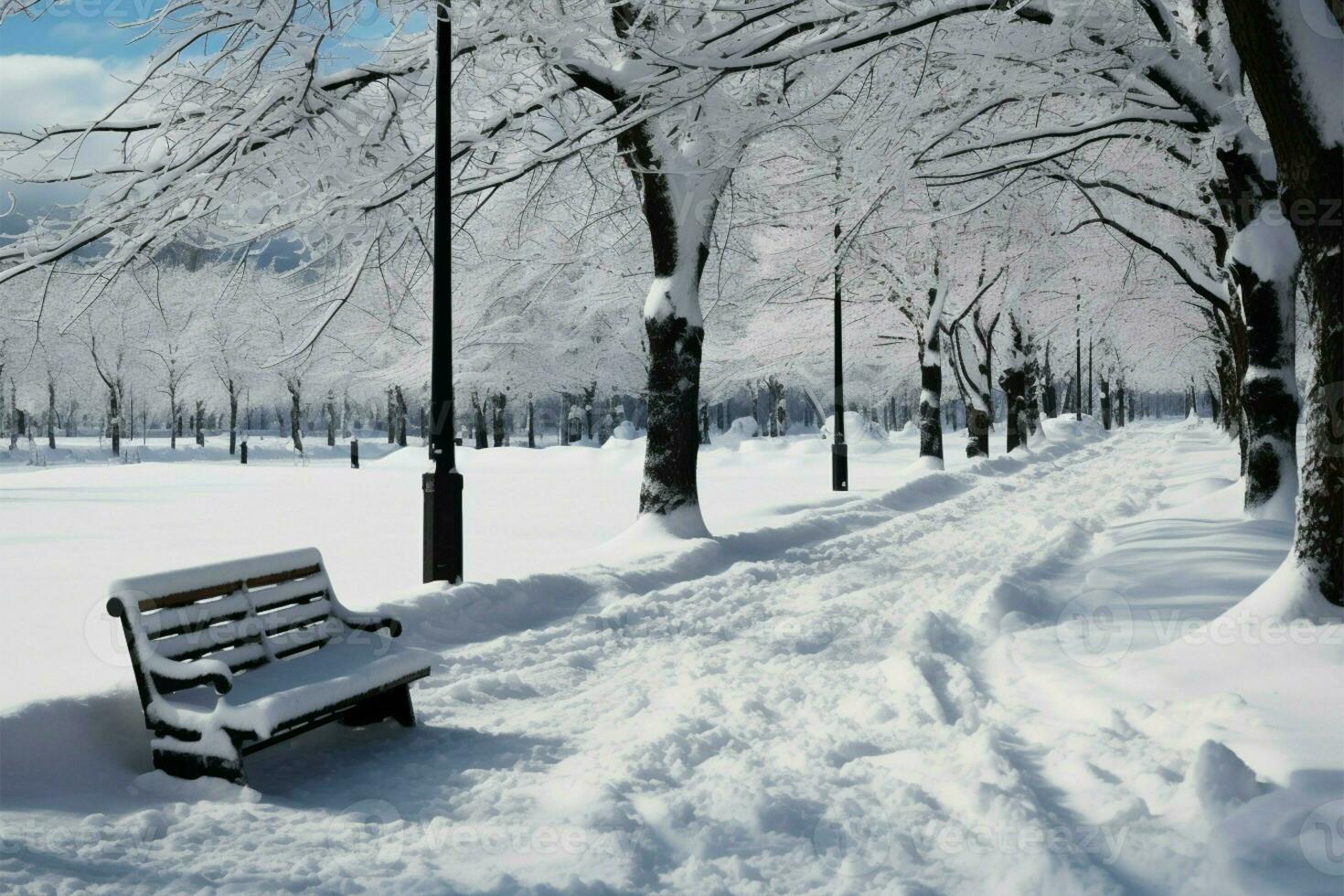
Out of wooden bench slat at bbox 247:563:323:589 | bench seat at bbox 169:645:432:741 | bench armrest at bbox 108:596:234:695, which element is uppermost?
wooden bench slat at bbox 247:563:323:589

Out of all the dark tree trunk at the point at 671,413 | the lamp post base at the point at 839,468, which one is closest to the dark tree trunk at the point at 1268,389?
the dark tree trunk at the point at 671,413

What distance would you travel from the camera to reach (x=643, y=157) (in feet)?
39.5

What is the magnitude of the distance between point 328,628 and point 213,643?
36.0 inches

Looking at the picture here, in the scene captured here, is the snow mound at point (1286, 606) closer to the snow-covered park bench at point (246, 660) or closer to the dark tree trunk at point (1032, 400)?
the snow-covered park bench at point (246, 660)

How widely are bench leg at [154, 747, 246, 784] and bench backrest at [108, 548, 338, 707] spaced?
278 millimetres

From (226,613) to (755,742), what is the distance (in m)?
2.67

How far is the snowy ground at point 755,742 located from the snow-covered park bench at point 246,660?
20 centimetres

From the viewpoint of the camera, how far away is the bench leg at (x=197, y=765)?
4.40 m

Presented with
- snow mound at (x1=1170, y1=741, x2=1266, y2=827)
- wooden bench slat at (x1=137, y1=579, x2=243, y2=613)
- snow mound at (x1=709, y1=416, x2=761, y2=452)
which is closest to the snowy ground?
snow mound at (x1=1170, y1=741, x2=1266, y2=827)

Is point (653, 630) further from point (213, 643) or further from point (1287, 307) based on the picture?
point (1287, 307)

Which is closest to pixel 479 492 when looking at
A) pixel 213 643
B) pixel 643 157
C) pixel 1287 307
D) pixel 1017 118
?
pixel 643 157

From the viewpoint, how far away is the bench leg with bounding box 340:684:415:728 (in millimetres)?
5422

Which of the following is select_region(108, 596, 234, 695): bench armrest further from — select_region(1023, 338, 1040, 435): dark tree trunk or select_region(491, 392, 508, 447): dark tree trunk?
select_region(491, 392, 508, 447): dark tree trunk

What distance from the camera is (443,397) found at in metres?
8.50
